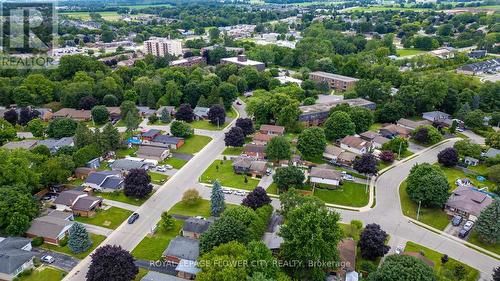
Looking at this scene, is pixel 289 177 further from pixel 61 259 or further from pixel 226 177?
pixel 61 259

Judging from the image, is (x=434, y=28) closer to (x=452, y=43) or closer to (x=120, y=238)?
(x=452, y=43)

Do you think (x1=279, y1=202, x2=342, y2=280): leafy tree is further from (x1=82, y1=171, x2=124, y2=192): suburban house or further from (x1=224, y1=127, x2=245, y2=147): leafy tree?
(x1=224, y1=127, x2=245, y2=147): leafy tree

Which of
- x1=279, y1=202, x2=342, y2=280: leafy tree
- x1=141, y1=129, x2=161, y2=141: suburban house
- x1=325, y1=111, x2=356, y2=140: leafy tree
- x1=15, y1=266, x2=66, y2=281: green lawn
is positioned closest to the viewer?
x1=279, y1=202, x2=342, y2=280: leafy tree

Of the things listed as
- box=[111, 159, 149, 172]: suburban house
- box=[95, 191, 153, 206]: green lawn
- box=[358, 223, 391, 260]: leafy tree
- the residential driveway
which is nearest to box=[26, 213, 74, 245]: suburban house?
the residential driveway

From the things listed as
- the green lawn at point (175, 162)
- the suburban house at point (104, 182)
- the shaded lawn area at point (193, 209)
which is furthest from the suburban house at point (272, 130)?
the suburban house at point (104, 182)

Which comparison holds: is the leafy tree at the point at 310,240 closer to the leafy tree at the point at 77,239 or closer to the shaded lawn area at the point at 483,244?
the shaded lawn area at the point at 483,244

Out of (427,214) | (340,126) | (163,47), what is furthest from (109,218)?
(163,47)
